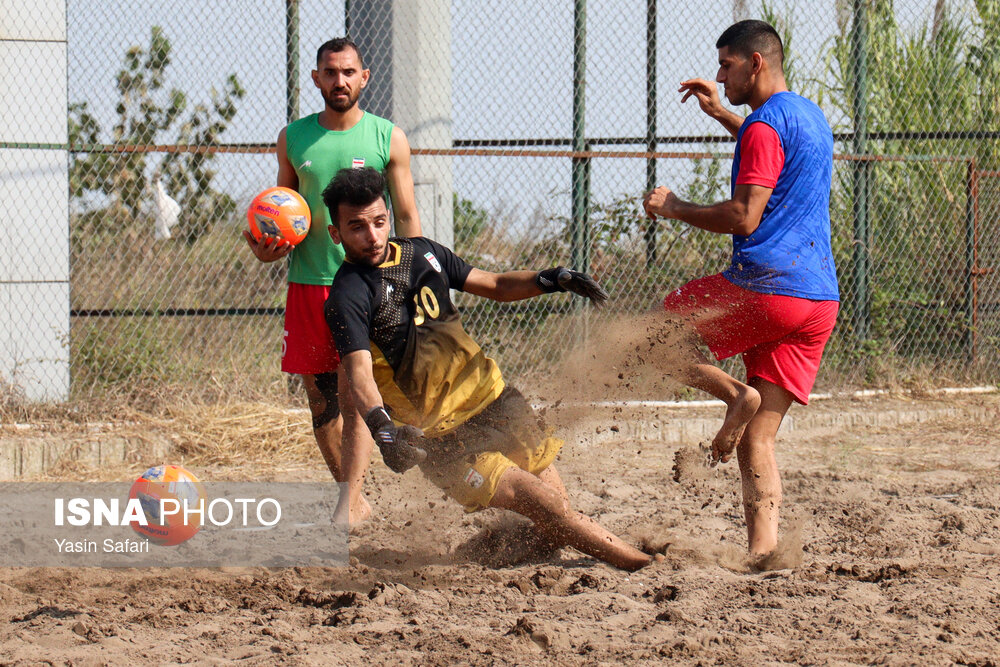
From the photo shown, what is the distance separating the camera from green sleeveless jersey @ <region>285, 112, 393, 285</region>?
187 inches

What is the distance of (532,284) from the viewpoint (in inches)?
165

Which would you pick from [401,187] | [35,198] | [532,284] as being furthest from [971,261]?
[35,198]

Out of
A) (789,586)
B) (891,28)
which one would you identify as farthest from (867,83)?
(789,586)

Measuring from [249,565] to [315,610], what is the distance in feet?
2.40

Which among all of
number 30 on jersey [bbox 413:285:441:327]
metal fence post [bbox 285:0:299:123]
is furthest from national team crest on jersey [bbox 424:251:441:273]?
metal fence post [bbox 285:0:299:123]

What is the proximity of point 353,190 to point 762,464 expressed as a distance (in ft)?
6.40

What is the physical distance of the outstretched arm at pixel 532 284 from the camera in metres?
4.05

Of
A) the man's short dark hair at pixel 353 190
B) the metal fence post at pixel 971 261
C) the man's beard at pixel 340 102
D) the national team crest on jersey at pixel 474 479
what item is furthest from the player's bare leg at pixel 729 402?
the metal fence post at pixel 971 261

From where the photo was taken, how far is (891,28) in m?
9.18

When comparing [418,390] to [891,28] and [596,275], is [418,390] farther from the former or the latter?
[891,28]

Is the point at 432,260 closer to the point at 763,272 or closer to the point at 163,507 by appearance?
the point at 763,272

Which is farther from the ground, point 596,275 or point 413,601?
point 596,275

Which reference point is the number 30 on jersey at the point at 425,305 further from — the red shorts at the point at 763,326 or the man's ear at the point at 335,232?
the red shorts at the point at 763,326

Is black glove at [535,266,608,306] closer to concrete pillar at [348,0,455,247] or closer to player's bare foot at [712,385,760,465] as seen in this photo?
player's bare foot at [712,385,760,465]
